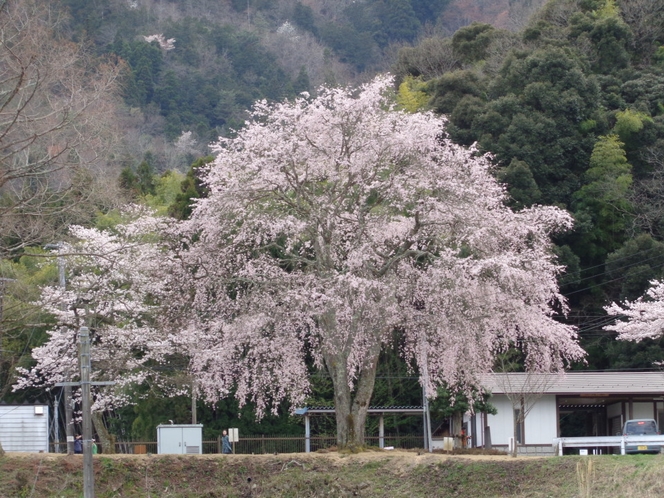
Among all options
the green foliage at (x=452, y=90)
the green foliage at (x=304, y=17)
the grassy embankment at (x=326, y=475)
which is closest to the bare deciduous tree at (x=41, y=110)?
the grassy embankment at (x=326, y=475)

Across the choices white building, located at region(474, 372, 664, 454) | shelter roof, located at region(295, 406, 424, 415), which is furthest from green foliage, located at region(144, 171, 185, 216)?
white building, located at region(474, 372, 664, 454)

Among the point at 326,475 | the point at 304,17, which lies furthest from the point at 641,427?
the point at 304,17

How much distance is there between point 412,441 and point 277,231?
14.1 m

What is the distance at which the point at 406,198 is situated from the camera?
69.3 ft

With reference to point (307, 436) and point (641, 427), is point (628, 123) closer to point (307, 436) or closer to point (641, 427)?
point (641, 427)

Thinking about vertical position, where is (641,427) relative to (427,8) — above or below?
below

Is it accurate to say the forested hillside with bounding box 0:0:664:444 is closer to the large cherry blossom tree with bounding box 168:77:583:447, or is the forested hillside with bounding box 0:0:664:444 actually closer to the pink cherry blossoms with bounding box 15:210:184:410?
the pink cherry blossoms with bounding box 15:210:184:410

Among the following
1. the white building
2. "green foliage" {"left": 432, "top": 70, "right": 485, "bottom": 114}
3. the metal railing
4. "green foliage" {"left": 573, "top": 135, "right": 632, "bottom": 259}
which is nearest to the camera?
the metal railing

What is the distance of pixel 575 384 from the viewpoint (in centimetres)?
3020

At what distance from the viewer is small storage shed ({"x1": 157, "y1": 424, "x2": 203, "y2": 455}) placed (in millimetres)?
24125

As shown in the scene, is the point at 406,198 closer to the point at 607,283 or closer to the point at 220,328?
the point at 220,328

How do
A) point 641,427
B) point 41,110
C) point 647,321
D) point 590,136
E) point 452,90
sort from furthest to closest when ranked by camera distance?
point 452,90, point 590,136, point 647,321, point 641,427, point 41,110

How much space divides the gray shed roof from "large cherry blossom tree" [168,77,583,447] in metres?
5.91

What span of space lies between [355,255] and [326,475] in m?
4.87
